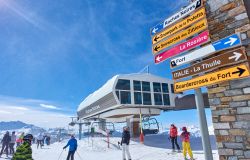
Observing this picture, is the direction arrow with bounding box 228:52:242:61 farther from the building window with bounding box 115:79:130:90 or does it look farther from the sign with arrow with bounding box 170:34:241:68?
the building window with bounding box 115:79:130:90

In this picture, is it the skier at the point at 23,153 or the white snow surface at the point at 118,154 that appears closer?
the skier at the point at 23,153

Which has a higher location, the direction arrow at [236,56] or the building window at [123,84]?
the building window at [123,84]

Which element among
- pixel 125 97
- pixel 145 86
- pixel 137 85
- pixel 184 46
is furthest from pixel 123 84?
pixel 184 46

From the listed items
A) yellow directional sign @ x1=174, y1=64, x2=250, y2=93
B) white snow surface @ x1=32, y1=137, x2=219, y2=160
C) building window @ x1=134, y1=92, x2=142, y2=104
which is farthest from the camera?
building window @ x1=134, y1=92, x2=142, y2=104

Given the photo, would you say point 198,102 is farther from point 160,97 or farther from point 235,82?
point 160,97

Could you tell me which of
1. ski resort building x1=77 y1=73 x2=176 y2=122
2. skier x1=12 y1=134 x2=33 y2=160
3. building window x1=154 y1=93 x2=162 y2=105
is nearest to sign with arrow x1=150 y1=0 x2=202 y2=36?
skier x1=12 y1=134 x2=33 y2=160

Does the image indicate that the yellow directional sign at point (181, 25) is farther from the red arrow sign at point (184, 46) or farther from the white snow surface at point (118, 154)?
the white snow surface at point (118, 154)

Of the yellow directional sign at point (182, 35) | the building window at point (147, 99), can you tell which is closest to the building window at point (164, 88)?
the building window at point (147, 99)

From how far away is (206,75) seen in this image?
184 inches

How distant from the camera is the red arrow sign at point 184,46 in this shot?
15.7 feet

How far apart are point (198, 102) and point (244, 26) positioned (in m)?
1.94

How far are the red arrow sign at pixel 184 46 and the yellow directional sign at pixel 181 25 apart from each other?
0.48 metres

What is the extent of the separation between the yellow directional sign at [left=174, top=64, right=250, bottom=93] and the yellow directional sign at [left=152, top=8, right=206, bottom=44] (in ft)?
4.75

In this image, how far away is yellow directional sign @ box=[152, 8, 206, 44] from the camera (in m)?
5.05
